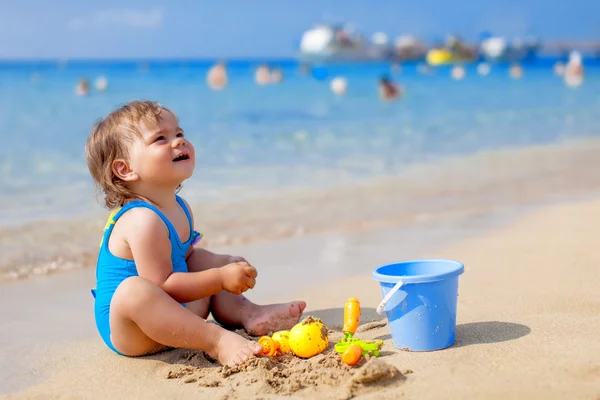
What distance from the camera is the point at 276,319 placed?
3164 millimetres

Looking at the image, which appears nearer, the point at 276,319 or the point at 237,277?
the point at 237,277

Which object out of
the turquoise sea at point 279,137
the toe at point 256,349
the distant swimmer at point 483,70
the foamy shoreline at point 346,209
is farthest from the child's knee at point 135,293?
the distant swimmer at point 483,70

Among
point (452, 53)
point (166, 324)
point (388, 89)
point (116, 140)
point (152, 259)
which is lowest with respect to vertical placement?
point (166, 324)

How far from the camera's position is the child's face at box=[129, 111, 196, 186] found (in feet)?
9.62

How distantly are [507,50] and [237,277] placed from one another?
7740 centimetres

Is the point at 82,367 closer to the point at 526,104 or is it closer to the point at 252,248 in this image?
the point at 252,248

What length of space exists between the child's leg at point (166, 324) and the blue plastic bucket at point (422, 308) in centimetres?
51

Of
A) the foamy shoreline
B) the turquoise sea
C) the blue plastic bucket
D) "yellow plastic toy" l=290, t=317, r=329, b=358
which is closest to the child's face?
"yellow plastic toy" l=290, t=317, r=329, b=358

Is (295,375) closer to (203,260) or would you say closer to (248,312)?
(248,312)

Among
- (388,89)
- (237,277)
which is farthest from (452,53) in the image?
(237,277)

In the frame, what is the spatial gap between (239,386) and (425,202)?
14.1 ft

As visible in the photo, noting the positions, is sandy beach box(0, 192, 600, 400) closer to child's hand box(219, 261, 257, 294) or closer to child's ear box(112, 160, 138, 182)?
child's hand box(219, 261, 257, 294)

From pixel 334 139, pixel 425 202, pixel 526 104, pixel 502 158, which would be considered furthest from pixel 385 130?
pixel 526 104

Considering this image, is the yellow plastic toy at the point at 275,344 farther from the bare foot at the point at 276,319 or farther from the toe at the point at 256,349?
the bare foot at the point at 276,319
